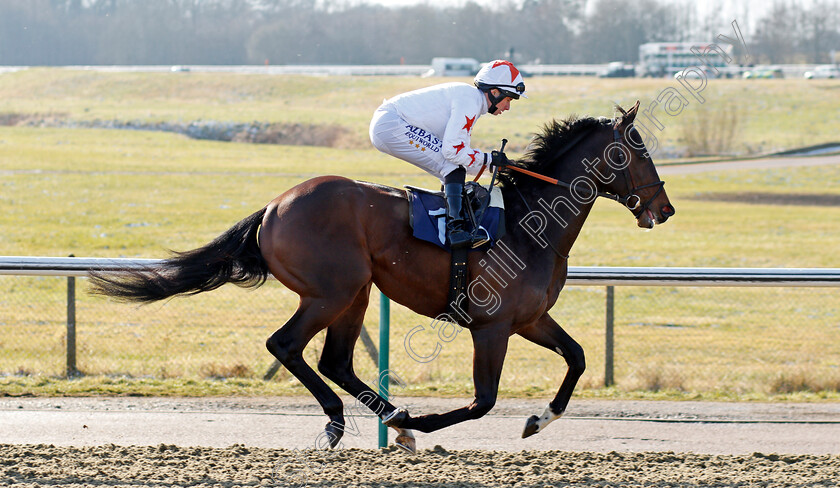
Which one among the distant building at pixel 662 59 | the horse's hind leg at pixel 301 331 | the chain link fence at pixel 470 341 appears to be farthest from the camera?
the distant building at pixel 662 59

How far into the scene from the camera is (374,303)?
11914 mm

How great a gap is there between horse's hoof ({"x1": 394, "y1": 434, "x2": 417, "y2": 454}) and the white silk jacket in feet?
5.20

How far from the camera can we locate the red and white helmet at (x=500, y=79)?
17.6ft

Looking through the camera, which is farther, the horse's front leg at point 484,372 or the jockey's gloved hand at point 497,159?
the jockey's gloved hand at point 497,159

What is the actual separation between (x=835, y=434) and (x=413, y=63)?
73.4 m

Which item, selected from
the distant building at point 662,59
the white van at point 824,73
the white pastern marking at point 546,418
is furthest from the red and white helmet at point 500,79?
the white van at point 824,73

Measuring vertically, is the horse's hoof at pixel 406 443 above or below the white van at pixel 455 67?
below

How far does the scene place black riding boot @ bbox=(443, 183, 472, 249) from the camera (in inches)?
201

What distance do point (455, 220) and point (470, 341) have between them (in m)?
5.88

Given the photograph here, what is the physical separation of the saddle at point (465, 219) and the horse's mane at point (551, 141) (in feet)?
1.18

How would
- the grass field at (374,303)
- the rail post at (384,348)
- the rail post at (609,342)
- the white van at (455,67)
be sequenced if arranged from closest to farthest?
the rail post at (384,348), the rail post at (609,342), the grass field at (374,303), the white van at (455,67)

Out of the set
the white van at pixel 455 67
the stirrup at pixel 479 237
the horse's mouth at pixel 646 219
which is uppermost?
the white van at pixel 455 67

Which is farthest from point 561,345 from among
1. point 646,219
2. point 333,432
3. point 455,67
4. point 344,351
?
point 455,67

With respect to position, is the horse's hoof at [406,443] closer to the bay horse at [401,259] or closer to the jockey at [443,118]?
the bay horse at [401,259]
